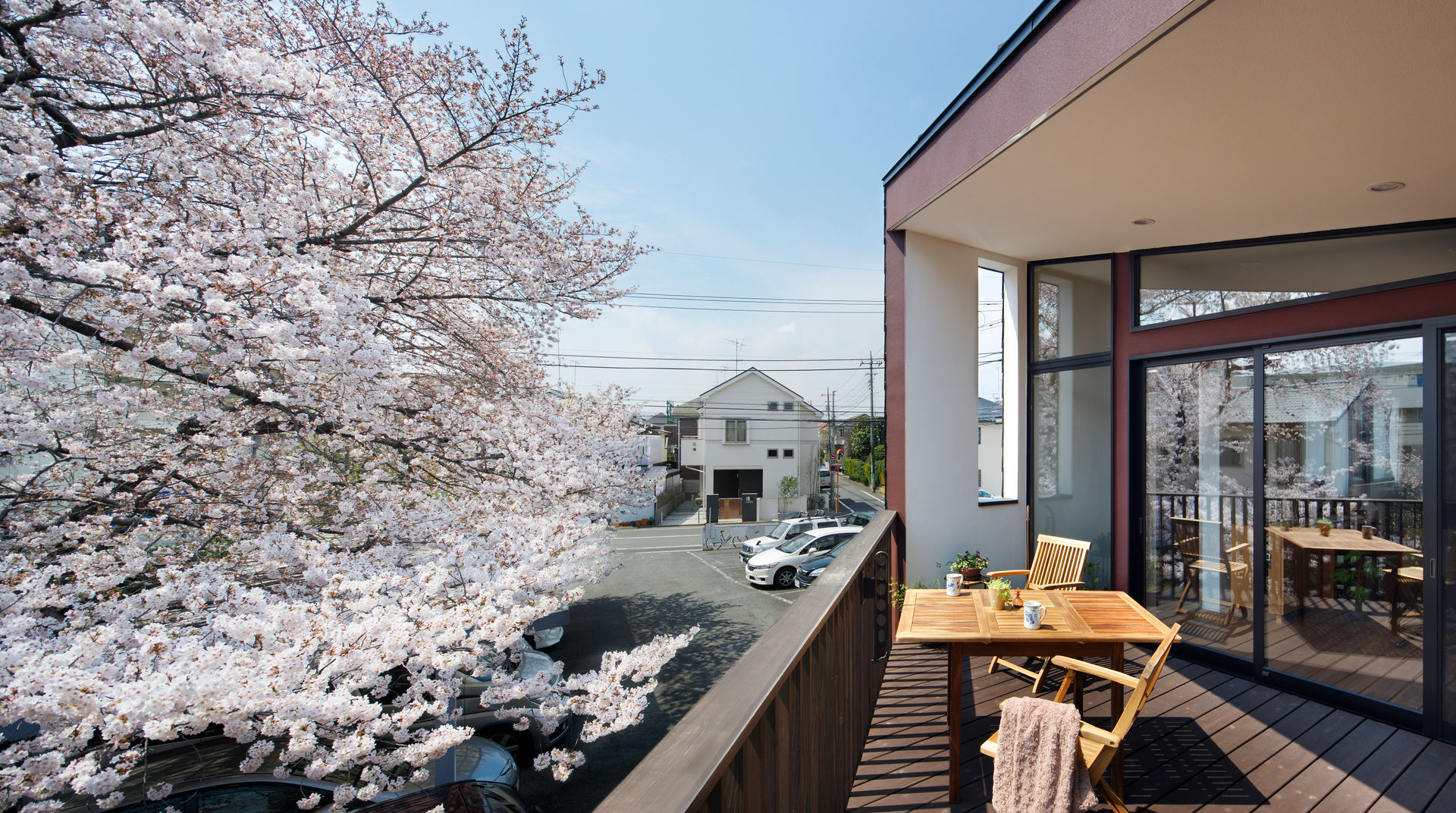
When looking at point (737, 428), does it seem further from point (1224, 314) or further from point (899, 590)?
point (1224, 314)

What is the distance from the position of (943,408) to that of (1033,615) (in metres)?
2.46

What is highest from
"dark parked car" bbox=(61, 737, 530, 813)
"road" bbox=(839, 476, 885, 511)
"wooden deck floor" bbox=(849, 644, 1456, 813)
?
"wooden deck floor" bbox=(849, 644, 1456, 813)

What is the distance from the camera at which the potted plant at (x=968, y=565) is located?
14.6 feet

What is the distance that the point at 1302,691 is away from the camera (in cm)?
322

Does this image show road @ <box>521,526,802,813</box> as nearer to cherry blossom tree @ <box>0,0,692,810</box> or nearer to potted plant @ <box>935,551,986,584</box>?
cherry blossom tree @ <box>0,0,692,810</box>

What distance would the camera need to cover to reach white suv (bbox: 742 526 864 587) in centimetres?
1166

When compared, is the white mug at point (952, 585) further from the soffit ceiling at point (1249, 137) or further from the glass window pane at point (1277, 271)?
the glass window pane at point (1277, 271)

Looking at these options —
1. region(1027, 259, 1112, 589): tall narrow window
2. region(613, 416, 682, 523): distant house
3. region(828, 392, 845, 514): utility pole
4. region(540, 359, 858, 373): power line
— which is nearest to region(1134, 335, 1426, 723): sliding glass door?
region(1027, 259, 1112, 589): tall narrow window

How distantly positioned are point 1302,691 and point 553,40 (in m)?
6.12

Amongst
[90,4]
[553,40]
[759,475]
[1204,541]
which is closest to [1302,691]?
[1204,541]

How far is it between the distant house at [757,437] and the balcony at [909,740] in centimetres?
2196

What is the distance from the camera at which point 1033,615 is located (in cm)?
269

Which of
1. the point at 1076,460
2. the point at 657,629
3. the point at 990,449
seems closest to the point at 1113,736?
the point at 1076,460

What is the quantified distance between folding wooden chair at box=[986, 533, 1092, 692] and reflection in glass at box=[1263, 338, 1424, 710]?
98 cm
